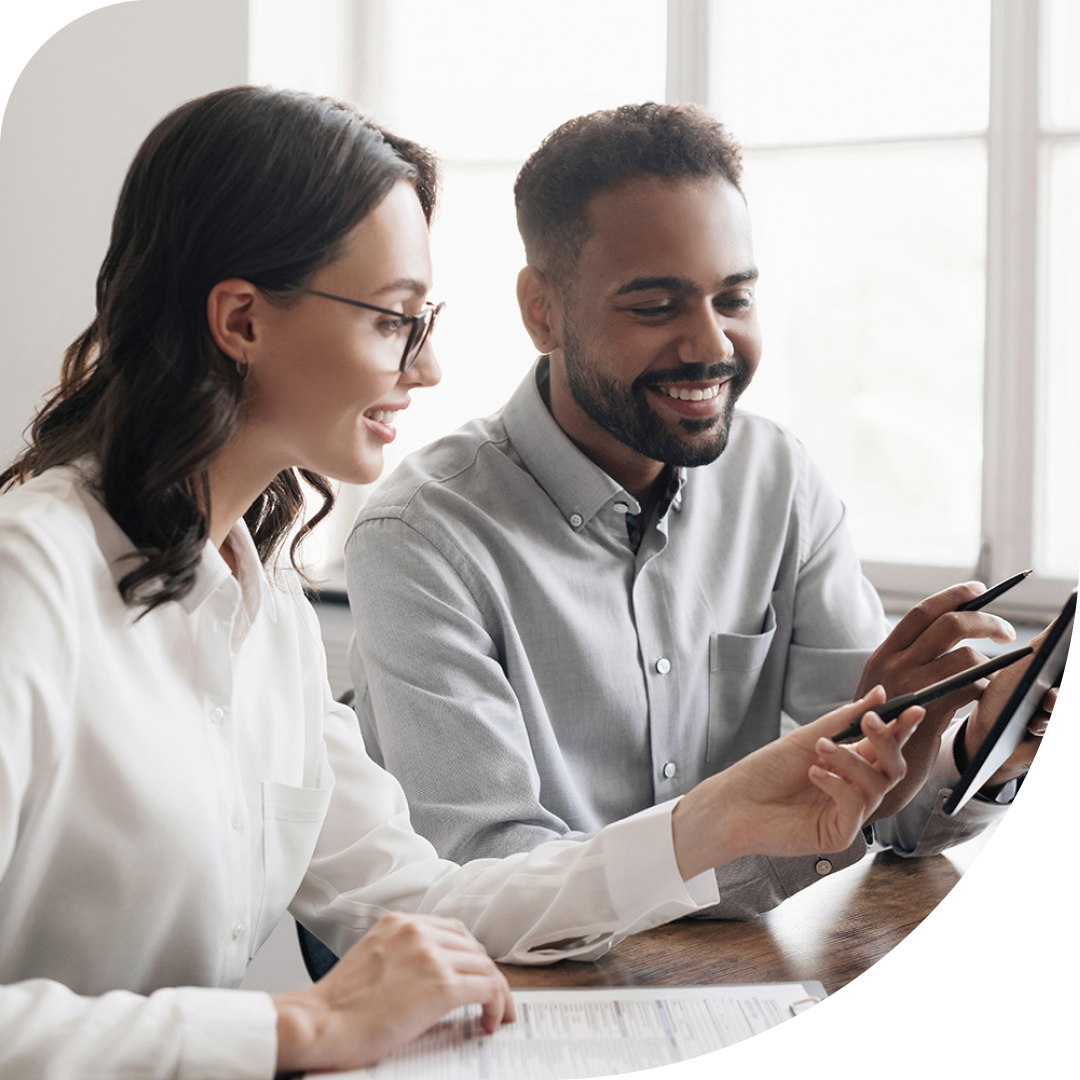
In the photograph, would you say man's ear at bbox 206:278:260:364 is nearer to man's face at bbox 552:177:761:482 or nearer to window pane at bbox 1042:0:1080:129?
man's face at bbox 552:177:761:482

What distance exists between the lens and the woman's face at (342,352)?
3.66ft

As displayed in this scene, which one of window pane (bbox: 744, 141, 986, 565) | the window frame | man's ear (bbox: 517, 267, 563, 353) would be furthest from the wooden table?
window pane (bbox: 744, 141, 986, 565)

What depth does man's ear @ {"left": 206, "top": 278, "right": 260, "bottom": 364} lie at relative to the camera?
1.08 metres

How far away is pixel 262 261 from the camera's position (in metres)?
1.08

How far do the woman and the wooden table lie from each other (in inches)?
2.2

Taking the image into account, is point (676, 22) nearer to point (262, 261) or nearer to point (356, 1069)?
point (262, 261)

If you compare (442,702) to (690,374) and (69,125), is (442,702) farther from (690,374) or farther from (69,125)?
(69,125)

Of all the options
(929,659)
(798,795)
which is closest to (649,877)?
(798,795)

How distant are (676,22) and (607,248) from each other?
155 cm

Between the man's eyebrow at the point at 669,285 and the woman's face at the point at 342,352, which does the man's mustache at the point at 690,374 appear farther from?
the woman's face at the point at 342,352

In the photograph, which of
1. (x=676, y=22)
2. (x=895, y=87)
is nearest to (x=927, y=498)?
(x=895, y=87)

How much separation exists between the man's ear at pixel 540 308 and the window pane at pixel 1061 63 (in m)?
1.39

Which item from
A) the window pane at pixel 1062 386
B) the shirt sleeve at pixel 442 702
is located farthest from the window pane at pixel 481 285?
the shirt sleeve at pixel 442 702

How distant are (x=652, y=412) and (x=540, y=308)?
0.79 feet
